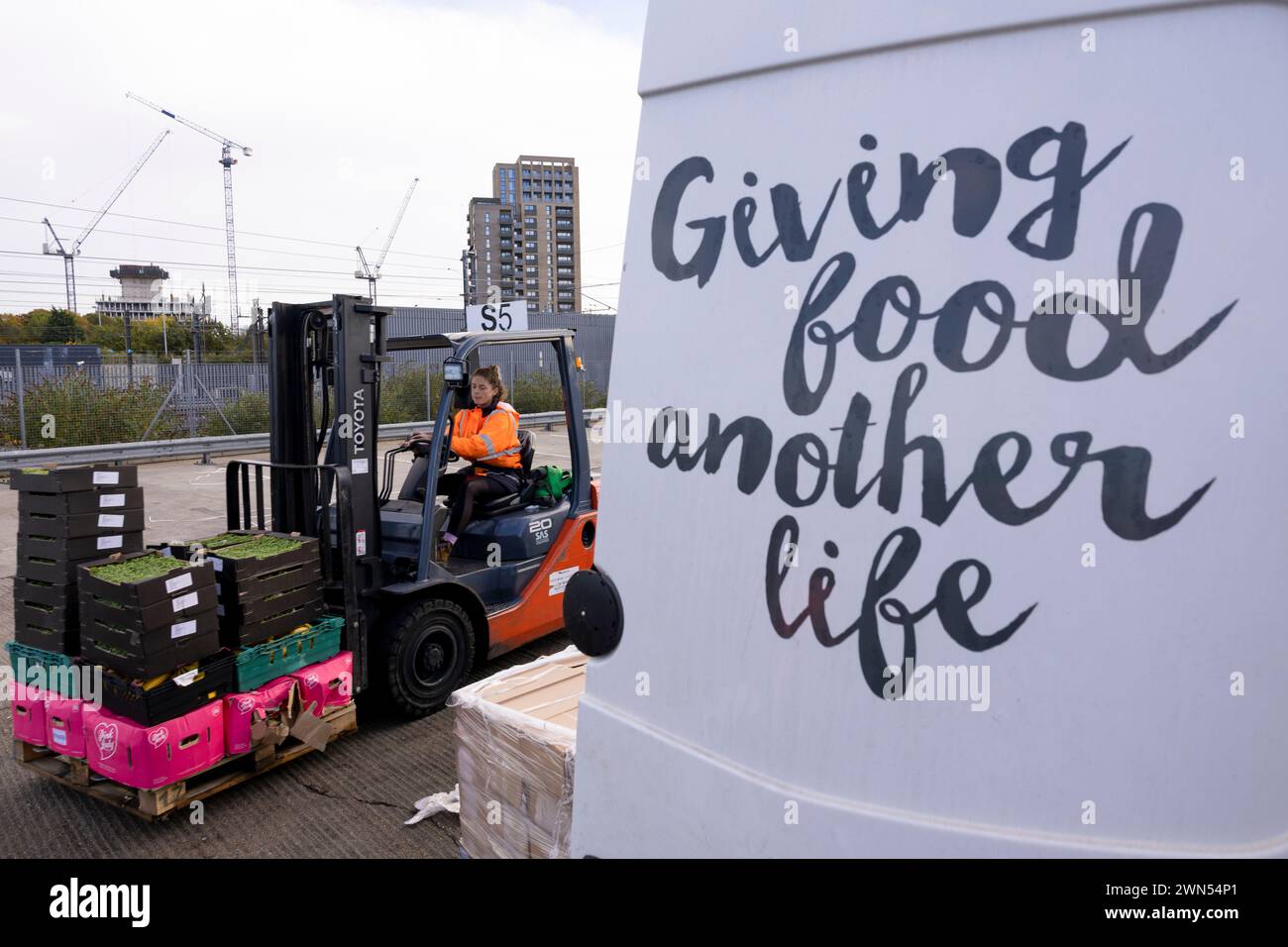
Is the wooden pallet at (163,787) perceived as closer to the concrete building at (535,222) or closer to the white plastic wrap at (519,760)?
the white plastic wrap at (519,760)

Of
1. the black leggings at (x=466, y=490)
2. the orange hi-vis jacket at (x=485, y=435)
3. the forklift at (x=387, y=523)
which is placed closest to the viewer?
the forklift at (x=387, y=523)

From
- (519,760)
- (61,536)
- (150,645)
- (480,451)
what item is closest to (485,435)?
(480,451)

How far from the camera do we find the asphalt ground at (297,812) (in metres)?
4.11

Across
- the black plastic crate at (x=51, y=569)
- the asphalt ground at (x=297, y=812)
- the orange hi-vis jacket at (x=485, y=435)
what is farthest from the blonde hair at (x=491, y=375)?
the black plastic crate at (x=51, y=569)

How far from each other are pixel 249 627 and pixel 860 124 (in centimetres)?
413

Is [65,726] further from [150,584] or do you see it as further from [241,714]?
[150,584]

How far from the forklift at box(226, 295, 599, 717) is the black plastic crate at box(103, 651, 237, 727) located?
818 mm

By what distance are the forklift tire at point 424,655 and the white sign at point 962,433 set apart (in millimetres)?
4022

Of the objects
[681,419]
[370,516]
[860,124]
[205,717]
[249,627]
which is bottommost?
[205,717]

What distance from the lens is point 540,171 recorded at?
107938 millimetres

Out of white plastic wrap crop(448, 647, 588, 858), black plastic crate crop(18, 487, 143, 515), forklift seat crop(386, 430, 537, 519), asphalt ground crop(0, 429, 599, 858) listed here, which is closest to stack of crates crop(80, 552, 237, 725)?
black plastic crate crop(18, 487, 143, 515)
